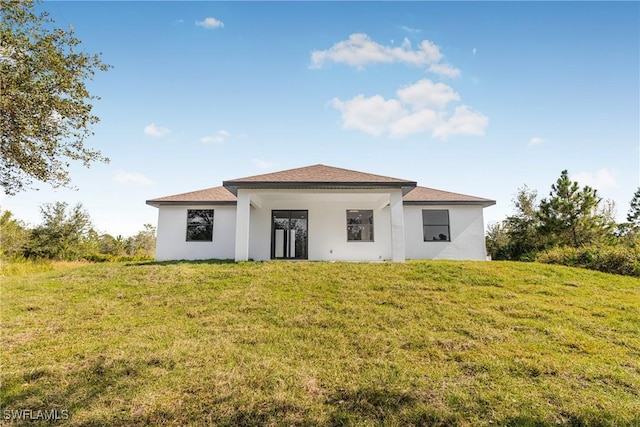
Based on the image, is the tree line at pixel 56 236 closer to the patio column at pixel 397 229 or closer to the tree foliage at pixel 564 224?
the patio column at pixel 397 229

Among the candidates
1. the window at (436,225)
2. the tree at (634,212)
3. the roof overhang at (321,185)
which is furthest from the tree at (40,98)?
the tree at (634,212)

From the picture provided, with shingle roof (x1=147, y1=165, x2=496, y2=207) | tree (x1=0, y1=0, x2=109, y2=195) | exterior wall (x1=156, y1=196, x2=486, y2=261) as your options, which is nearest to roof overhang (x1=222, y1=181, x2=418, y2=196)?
shingle roof (x1=147, y1=165, x2=496, y2=207)

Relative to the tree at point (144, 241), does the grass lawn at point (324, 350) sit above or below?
below

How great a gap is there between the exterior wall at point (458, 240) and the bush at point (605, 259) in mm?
3022

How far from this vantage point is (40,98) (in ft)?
26.3

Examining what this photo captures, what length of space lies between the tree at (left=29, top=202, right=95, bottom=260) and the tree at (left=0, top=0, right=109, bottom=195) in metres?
13.7

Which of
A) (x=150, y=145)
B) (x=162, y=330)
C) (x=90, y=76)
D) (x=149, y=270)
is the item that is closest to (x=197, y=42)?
(x=90, y=76)

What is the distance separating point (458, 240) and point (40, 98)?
52.4 feet

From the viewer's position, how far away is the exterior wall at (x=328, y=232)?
48.9 ft

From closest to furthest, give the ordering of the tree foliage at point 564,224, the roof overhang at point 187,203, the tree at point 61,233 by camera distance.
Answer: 1. the roof overhang at point 187,203
2. the tree foliage at point 564,224
3. the tree at point 61,233

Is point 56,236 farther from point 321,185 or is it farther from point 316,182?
point 321,185

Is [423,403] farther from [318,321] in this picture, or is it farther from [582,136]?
[582,136]

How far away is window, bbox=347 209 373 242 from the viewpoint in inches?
592

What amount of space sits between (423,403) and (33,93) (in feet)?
35.6
